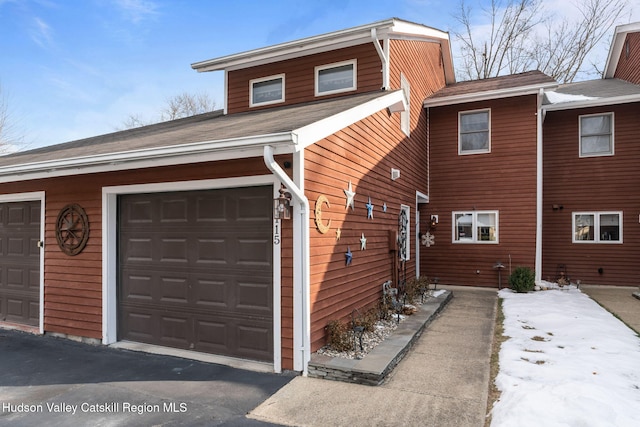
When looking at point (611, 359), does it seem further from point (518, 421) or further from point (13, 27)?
point (13, 27)

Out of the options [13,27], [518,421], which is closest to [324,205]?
[518,421]

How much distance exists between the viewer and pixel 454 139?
11031mm

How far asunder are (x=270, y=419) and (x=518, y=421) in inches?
79.7

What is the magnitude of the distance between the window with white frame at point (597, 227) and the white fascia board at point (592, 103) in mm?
2862

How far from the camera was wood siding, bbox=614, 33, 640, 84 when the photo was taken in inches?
444

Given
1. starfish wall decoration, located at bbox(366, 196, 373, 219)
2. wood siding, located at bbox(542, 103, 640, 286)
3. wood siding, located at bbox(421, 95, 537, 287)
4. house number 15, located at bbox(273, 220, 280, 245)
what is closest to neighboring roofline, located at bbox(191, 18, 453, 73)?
wood siding, located at bbox(421, 95, 537, 287)

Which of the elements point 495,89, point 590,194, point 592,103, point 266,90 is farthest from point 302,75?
point 590,194

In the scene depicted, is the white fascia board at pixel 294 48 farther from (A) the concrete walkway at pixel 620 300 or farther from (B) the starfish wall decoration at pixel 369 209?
(A) the concrete walkway at pixel 620 300

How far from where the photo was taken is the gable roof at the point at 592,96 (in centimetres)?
1001

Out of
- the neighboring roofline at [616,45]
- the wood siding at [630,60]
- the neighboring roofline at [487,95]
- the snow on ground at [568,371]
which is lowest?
the snow on ground at [568,371]

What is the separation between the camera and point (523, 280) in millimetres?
9523

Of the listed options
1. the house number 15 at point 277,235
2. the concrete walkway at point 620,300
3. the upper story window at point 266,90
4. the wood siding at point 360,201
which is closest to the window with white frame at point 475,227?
the wood siding at point 360,201

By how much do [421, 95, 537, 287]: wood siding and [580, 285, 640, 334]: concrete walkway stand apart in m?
1.67

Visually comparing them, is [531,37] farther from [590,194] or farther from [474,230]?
[474,230]
